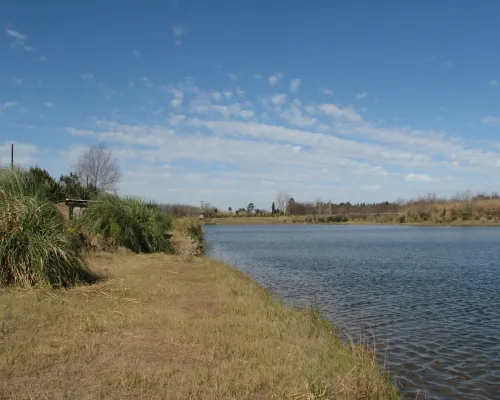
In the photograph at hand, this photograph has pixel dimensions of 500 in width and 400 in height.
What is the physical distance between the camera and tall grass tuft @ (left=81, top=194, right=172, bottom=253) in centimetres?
2042

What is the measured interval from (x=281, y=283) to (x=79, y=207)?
11380 millimetres

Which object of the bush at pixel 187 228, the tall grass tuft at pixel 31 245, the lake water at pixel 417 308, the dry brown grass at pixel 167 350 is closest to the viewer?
the dry brown grass at pixel 167 350

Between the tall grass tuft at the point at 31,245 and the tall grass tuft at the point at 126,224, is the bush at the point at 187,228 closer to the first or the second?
the tall grass tuft at the point at 126,224

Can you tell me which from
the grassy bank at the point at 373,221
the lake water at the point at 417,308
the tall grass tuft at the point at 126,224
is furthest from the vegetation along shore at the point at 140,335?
the grassy bank at the point at 373,221

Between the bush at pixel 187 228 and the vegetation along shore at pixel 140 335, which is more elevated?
the bush at pixel 187 228

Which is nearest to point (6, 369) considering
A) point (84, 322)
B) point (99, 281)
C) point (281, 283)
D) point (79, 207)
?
point (84, 322)

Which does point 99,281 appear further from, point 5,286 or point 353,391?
point 353,391

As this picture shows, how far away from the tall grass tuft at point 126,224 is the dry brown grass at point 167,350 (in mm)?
9889

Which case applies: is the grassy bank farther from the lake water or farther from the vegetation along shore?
the vegetation along shore

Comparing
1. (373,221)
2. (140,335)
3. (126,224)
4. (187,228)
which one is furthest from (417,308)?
(373,221)

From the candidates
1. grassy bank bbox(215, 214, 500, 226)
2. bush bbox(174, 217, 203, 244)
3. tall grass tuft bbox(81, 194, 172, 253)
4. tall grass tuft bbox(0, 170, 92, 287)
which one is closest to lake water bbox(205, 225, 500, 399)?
tall grass tuft bbox(81, 194, 172, 253)

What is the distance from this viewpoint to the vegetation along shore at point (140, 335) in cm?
524

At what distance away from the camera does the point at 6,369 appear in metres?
5.46

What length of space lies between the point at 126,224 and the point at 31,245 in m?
10.7
